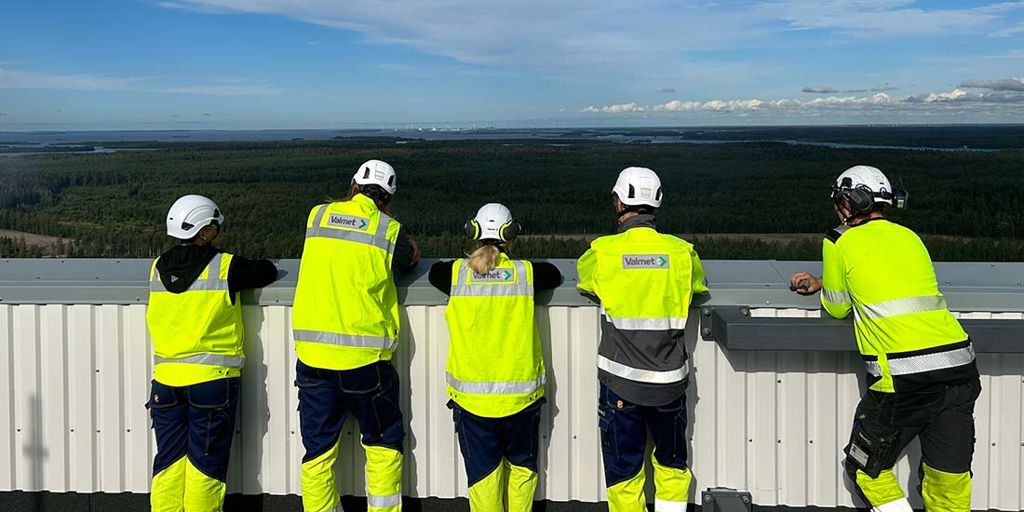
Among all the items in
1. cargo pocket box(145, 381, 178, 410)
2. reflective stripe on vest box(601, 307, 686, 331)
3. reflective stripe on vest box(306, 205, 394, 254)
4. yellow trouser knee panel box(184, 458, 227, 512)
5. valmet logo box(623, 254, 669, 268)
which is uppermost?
reflective stripe on vest box(306, 205, 394, 254)

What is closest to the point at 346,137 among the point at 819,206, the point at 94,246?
the point at 819,206

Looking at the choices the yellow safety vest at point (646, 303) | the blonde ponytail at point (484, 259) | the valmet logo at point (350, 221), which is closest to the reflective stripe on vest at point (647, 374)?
the yellow safety vest at point (646, 303)

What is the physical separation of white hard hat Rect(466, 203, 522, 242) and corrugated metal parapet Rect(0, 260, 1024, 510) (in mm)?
487

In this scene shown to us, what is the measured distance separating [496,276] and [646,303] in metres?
0.72

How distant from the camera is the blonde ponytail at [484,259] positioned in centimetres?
376

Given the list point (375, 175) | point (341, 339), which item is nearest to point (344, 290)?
point (341, 339)

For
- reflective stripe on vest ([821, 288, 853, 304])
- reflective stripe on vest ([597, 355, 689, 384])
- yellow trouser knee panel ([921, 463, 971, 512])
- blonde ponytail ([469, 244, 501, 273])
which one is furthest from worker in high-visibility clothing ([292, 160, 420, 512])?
yellow trouser knee panel ([921, 463, 971, 512])

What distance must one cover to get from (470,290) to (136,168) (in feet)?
70.5

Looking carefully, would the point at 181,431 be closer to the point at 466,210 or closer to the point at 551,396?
the point at 551,396

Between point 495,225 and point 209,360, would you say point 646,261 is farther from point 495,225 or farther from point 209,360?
point 209,360

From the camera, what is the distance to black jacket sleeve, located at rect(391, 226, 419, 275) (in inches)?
158

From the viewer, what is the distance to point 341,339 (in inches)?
149

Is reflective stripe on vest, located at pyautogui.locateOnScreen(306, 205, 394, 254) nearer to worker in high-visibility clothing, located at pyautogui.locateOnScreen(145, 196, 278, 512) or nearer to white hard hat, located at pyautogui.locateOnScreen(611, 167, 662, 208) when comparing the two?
worker in high-visibility clothing, located at pyautogui.locateOnScreen(145, 196, 278, 512)

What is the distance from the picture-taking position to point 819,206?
21453mm
